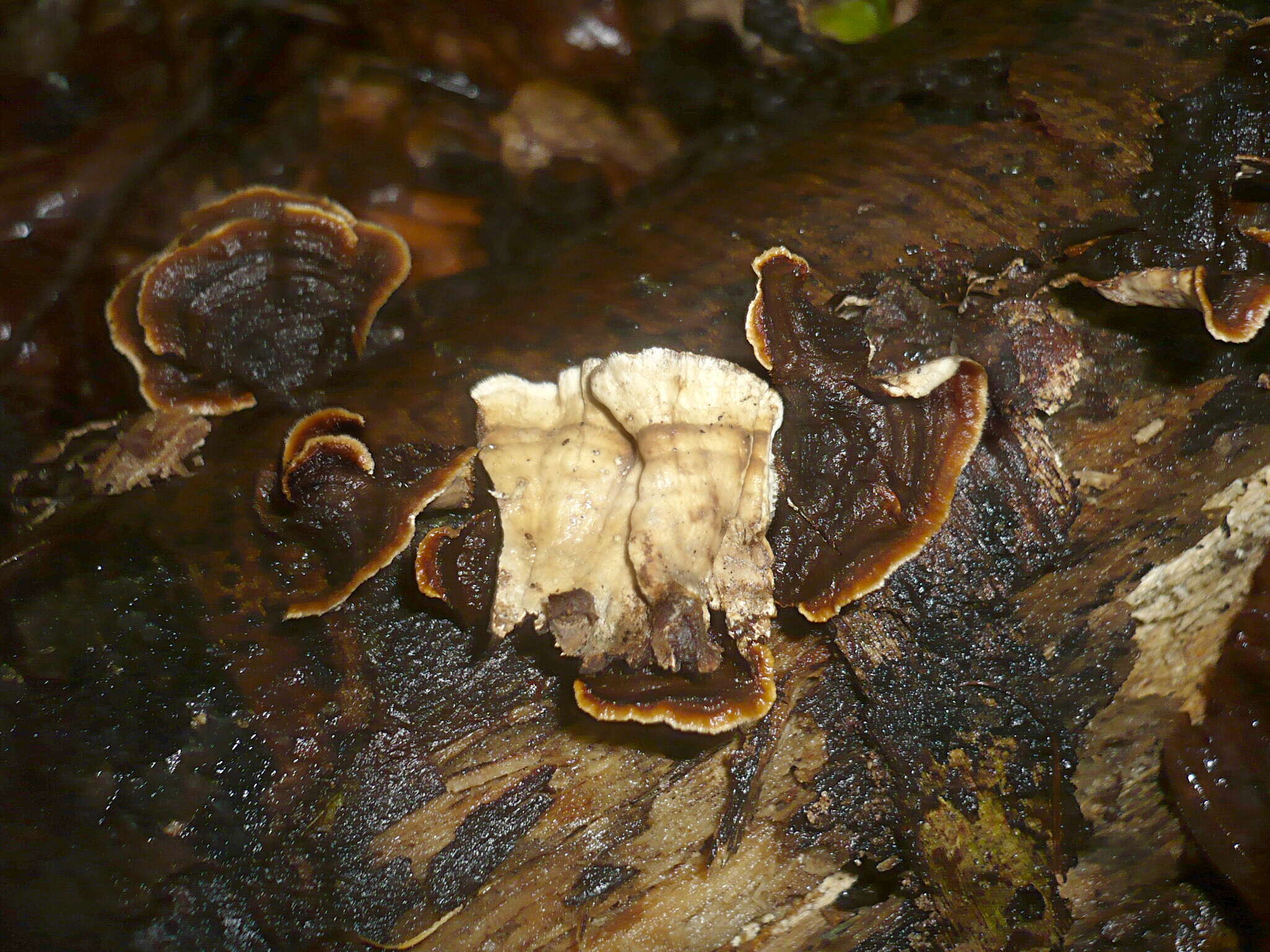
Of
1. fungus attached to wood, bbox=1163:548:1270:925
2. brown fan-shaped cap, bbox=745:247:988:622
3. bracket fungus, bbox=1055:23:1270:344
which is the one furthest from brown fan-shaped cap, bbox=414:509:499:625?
fungus attached to wood, bbox=1163:548:1270:925

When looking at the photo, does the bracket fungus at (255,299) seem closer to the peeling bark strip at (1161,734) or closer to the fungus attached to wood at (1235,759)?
the peeling bark strip at (1161,734)

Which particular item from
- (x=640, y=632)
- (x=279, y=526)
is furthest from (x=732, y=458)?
(x=279, y=526)

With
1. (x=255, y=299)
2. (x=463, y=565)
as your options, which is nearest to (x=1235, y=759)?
(x=463, y=565)

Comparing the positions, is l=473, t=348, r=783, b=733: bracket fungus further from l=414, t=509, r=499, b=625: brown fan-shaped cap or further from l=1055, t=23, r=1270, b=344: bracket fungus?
l=1055, t=23, r=1270, b=344: bracket fungus

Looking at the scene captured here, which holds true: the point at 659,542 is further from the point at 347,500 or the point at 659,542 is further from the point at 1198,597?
the point at 1198,597

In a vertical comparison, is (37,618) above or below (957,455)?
below

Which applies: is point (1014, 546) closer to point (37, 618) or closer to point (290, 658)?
point (290, 658)

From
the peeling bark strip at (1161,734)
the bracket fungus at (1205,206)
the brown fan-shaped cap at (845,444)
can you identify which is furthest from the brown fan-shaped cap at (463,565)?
the peeling bark strip at (1161,734)
